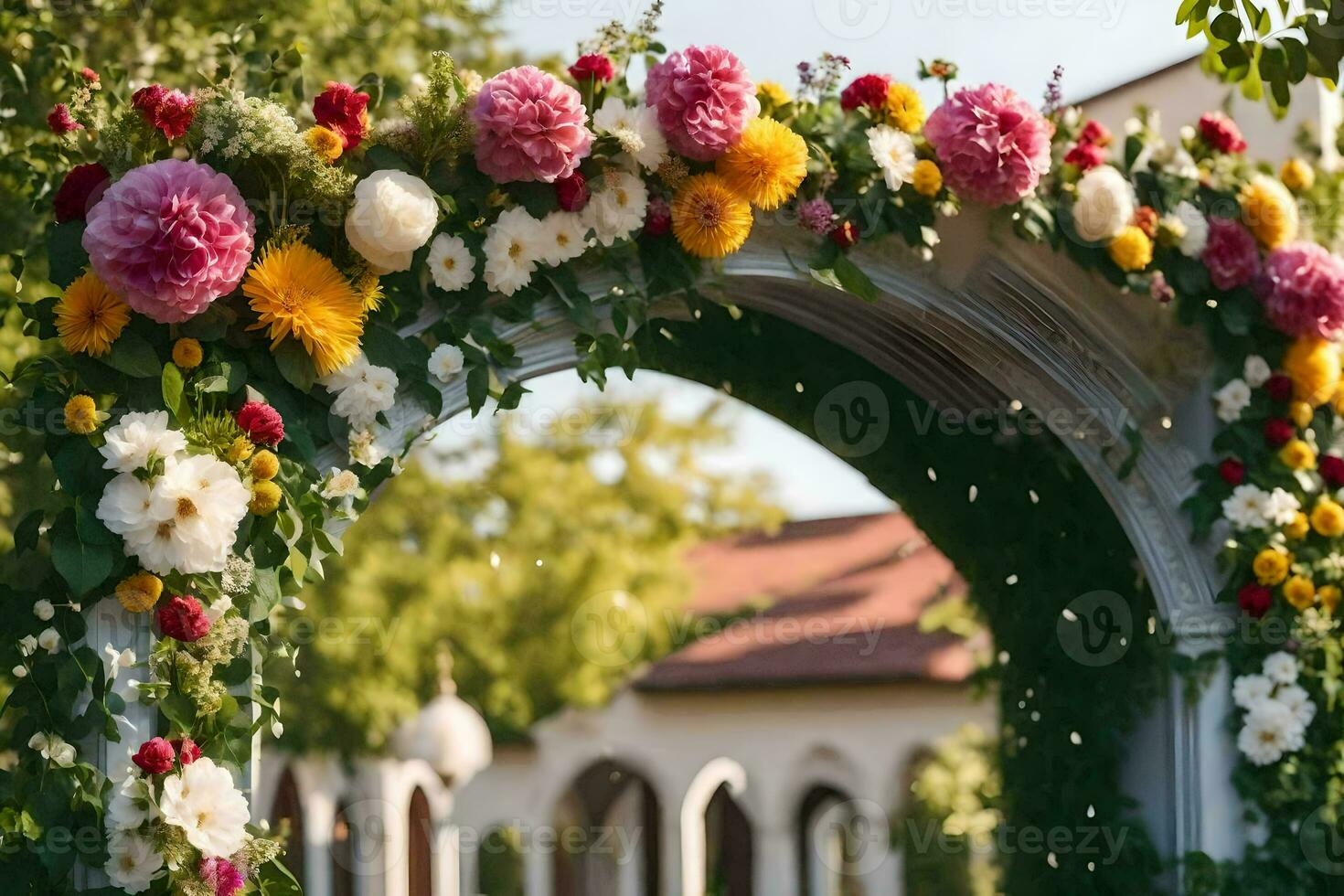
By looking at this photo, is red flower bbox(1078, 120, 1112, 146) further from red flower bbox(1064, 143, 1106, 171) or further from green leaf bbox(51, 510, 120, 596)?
green leaf bbox(51, 510, 120, 596)

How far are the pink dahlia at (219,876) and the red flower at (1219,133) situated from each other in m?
3.18

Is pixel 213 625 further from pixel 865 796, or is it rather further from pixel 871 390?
pixel 865 796

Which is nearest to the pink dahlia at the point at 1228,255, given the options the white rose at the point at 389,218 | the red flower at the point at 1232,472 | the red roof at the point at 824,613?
the red flower at the point at 1232,472

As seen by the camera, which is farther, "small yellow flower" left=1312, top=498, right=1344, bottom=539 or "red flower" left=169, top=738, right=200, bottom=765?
"small yellow flower" left=1312, top=498, right=1344, bottom=539

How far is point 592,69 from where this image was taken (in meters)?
3.29

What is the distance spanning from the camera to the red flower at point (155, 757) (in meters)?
2.71

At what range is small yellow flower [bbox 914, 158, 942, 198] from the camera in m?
3.65

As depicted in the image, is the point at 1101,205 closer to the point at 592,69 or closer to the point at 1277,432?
the point at 1277,432

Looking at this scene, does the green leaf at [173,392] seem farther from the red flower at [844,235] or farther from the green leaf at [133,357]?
the red flower at [844,235]

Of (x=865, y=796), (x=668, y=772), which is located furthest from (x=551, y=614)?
(x=865, y=796)

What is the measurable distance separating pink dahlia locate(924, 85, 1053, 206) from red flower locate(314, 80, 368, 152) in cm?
145

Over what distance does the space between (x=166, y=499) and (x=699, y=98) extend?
1.44 meters

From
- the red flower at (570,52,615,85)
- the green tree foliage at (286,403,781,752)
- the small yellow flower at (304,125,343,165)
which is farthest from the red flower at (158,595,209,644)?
the green tree foliage at (286,403,781,752)

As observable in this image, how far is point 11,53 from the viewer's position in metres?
5.32
